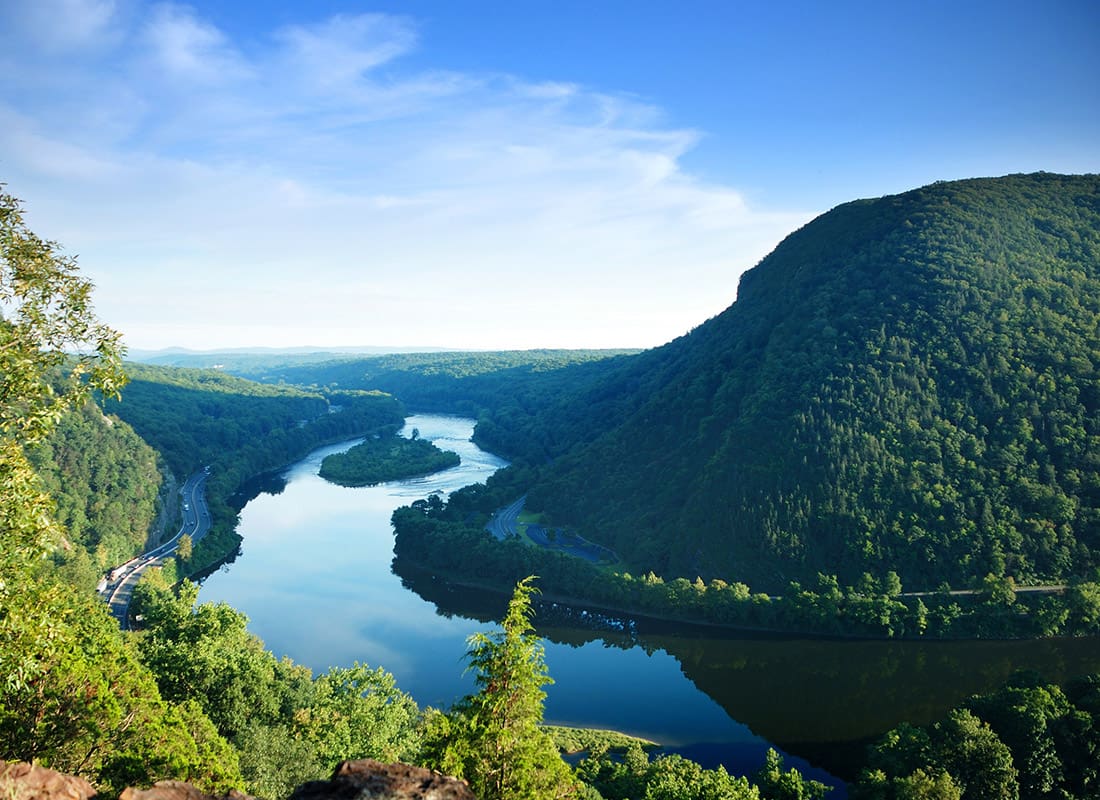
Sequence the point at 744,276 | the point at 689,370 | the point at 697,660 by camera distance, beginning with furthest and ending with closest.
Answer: the point at 744,276 < the point at 689,370 < the point at 697,660

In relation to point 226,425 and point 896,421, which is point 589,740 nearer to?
point 896,421

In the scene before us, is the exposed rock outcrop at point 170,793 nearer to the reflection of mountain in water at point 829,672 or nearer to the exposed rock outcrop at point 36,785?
the exposed rock outcrop at point 36,785

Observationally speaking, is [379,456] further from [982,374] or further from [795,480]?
[982,374]

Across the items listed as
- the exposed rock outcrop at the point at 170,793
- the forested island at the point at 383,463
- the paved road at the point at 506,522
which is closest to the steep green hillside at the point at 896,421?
the paved road at the point at 506,522

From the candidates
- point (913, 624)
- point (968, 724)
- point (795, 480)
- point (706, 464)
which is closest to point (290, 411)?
point (706, 464)

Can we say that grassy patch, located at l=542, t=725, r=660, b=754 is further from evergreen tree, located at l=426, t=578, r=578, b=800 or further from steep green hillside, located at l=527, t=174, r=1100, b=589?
evergreen tree, located at l=426, t=578, r=578, b=800
